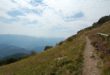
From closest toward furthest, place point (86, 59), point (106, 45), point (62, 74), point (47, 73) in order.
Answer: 1. point (62, 74)
2. point (47, 73)
3. point (86, 59)
4. point (106, 45)

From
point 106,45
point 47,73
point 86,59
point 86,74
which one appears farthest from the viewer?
point 106,45

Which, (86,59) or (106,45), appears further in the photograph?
(106,45)

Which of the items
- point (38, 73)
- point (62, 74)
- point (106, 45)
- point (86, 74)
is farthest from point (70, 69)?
point (106, 45)

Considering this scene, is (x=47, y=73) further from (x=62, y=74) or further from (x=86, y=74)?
(x=86, y=74)

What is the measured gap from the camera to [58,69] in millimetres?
30188

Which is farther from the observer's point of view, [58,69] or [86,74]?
[58,69]

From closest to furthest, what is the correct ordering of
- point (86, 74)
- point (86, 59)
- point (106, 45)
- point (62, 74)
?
point (86, 74)
point (62, 74)
point (86, 59)
point (106, 45)

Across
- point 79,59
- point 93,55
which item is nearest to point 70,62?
point 79,59

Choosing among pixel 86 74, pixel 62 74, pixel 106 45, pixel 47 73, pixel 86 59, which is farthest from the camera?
pixel 106 45

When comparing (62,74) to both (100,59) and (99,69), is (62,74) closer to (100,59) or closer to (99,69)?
(99,69)

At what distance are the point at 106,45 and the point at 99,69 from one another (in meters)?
12.0

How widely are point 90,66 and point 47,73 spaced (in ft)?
17.6

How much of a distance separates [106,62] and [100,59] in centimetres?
253

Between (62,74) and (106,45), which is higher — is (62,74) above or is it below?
below
